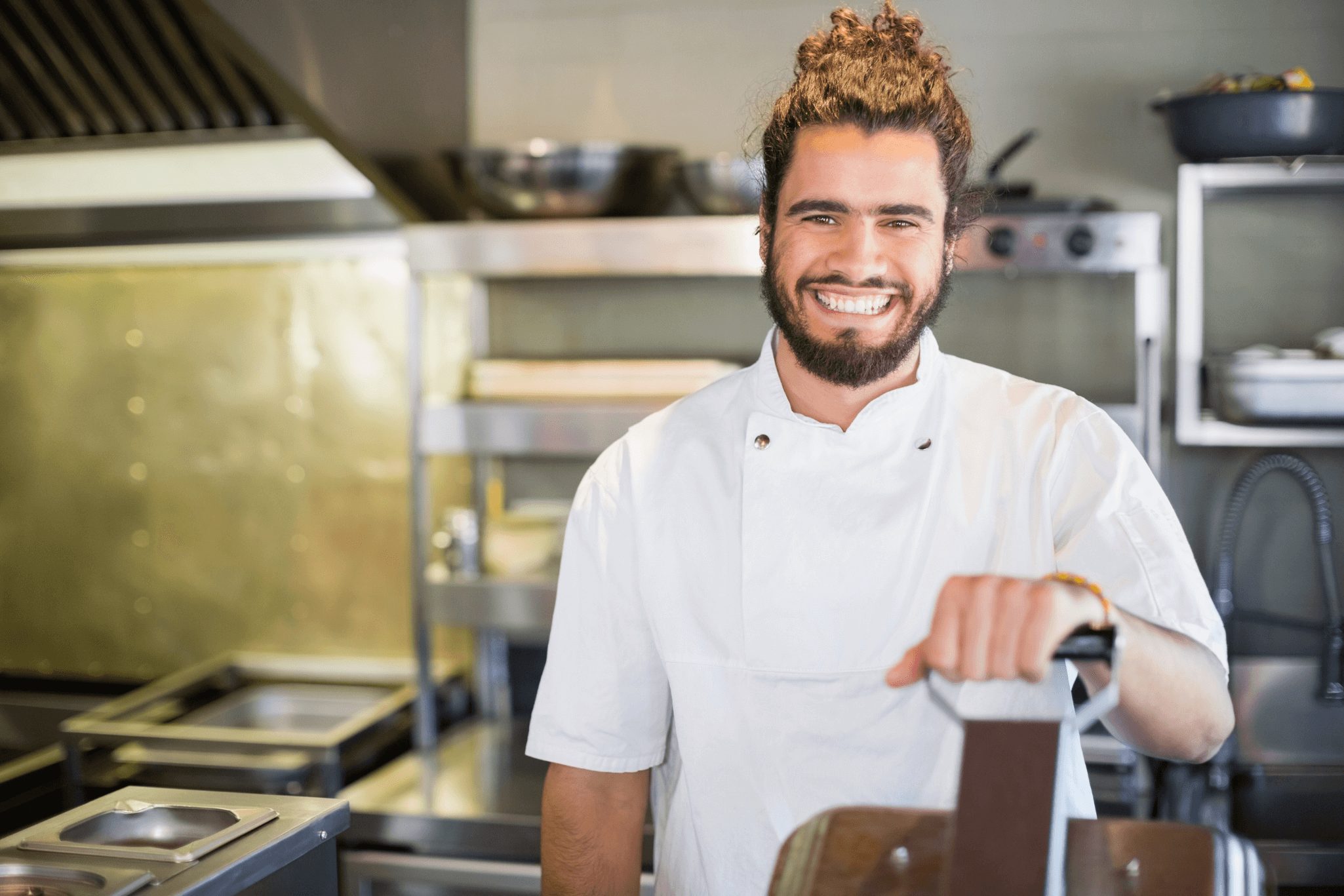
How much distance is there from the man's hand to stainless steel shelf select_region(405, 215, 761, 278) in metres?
1.73

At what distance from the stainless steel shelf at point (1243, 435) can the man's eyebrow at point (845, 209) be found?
4.58ft

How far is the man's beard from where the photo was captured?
130 centimetres

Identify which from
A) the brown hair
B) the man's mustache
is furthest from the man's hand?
the brown hair

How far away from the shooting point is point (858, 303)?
129cm

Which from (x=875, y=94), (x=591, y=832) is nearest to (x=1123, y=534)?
(x=875, y=94)

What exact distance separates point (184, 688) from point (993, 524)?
2.19 m

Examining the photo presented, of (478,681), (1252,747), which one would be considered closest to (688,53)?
(478,681)

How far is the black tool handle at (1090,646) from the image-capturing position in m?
0.81

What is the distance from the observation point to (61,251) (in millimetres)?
3230

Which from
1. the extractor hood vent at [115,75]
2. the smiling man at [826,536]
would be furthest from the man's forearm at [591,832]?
the extractor hood vent at [115,75]

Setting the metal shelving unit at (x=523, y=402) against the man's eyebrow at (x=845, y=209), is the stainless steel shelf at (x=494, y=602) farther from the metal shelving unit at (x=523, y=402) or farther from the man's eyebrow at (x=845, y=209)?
the man's eyebrow at (x=845, y=209)

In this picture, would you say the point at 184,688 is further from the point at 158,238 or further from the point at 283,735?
the point at 158,238

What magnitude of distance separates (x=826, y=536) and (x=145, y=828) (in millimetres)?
771

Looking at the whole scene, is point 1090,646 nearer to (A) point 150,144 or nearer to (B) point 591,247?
(B) point 591,247
